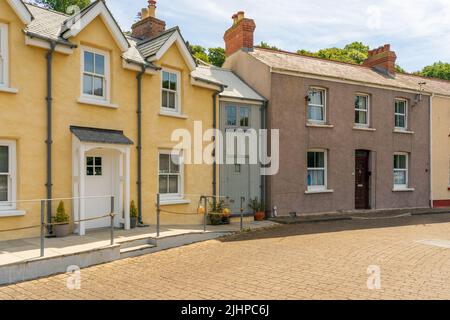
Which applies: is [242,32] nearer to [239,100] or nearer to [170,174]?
[239,100]

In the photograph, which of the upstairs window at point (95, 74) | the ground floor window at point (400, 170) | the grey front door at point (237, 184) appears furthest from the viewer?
the ground floor window at point (400, 170)

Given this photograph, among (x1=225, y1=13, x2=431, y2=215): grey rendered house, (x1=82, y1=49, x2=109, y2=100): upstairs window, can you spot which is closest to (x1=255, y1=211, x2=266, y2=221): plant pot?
(x1=225, y1=13, x2=431, y2=215): grey rendered house

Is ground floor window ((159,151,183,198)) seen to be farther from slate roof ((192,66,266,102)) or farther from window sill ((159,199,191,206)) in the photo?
slate roof ((192,66,266,102))

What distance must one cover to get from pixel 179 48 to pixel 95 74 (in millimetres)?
3443

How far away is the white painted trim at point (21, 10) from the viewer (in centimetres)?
998

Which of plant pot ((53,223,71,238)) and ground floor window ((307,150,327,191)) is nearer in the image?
plant pot ((53,223,71,238))

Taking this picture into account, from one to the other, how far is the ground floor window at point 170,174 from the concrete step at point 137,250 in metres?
3.47

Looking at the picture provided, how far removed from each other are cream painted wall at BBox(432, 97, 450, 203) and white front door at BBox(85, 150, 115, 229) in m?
18.3

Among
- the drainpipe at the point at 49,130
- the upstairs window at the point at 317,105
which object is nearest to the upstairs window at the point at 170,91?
the drainpipe at the point at 49,130

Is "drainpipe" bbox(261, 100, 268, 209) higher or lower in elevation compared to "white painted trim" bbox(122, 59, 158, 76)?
lower

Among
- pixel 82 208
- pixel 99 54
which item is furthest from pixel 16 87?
pixel 82 208

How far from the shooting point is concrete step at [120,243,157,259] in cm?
954

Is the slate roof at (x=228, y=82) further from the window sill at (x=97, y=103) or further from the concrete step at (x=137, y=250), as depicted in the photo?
the concrete step at (x=137, y=250)


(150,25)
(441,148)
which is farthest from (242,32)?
(441,148)
